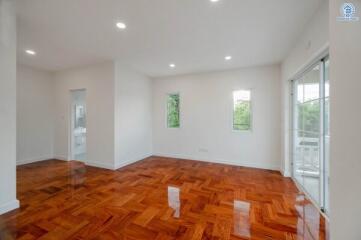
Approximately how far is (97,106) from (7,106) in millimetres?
2024

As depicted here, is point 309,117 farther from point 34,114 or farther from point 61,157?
point 34,114

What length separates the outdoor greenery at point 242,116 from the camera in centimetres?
436

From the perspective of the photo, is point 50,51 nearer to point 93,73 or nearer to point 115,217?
point 93,73

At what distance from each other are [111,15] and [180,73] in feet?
9.53

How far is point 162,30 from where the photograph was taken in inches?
99.5

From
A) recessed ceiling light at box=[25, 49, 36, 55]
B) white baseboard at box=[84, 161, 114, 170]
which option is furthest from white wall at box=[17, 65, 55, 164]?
white baseboard at box=[84, 161, 114, 170]

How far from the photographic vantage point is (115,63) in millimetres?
3922

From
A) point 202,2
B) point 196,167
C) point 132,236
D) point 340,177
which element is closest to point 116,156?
point 196,167

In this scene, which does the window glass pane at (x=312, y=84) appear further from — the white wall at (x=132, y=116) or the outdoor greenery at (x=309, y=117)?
the white wall at (x=132, y=116)

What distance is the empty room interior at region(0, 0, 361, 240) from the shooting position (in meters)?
1.78

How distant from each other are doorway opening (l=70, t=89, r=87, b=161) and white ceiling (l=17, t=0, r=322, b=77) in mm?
1241

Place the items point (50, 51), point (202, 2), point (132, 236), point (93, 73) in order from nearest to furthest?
point (132, 236)
point (202, 2)
point (50, 51)
point (93, 73)

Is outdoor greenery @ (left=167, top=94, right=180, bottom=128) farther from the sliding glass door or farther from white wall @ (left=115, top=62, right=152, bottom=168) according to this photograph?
the sliding glass door

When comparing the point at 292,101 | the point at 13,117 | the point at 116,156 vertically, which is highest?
the point at 292,101
